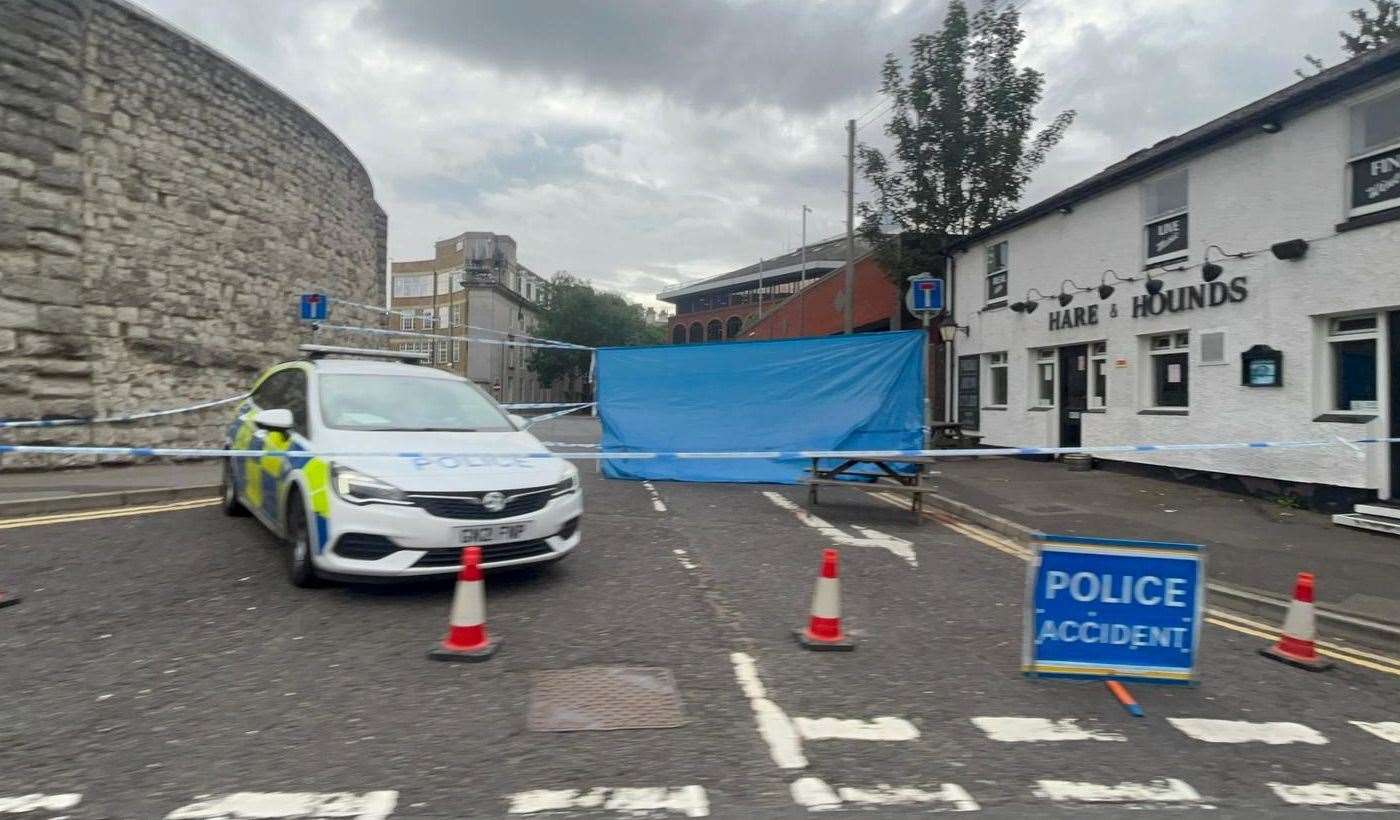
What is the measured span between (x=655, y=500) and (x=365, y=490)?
5796mm

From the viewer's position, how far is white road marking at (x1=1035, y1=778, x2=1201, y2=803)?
305cm

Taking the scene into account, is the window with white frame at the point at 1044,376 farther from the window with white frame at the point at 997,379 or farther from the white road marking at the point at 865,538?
the white road marking at the point at 865,538

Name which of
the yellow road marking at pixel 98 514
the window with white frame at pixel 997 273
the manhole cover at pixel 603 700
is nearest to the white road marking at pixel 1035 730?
the manhole cover at pixel 603 700

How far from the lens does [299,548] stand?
5.47m

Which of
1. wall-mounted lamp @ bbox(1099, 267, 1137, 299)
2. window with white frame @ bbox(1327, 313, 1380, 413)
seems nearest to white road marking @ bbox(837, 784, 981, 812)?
window with white frame @ bbox(1327, 313, 1380, 413)

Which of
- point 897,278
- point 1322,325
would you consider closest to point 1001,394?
point 897,278

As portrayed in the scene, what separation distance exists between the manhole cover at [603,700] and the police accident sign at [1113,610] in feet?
6.53

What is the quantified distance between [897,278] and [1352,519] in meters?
13.4

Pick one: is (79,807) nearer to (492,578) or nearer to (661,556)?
(492,578)

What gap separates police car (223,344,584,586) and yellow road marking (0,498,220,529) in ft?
8.18

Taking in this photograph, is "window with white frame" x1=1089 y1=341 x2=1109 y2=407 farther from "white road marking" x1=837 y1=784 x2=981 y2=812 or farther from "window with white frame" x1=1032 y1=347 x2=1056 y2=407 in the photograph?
"white road marking" x1=837 y1=784 x2=981 y2=812

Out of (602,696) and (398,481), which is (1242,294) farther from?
(398,481)

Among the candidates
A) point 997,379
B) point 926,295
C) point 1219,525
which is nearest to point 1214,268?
point 926,295

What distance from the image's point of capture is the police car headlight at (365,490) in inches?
199
